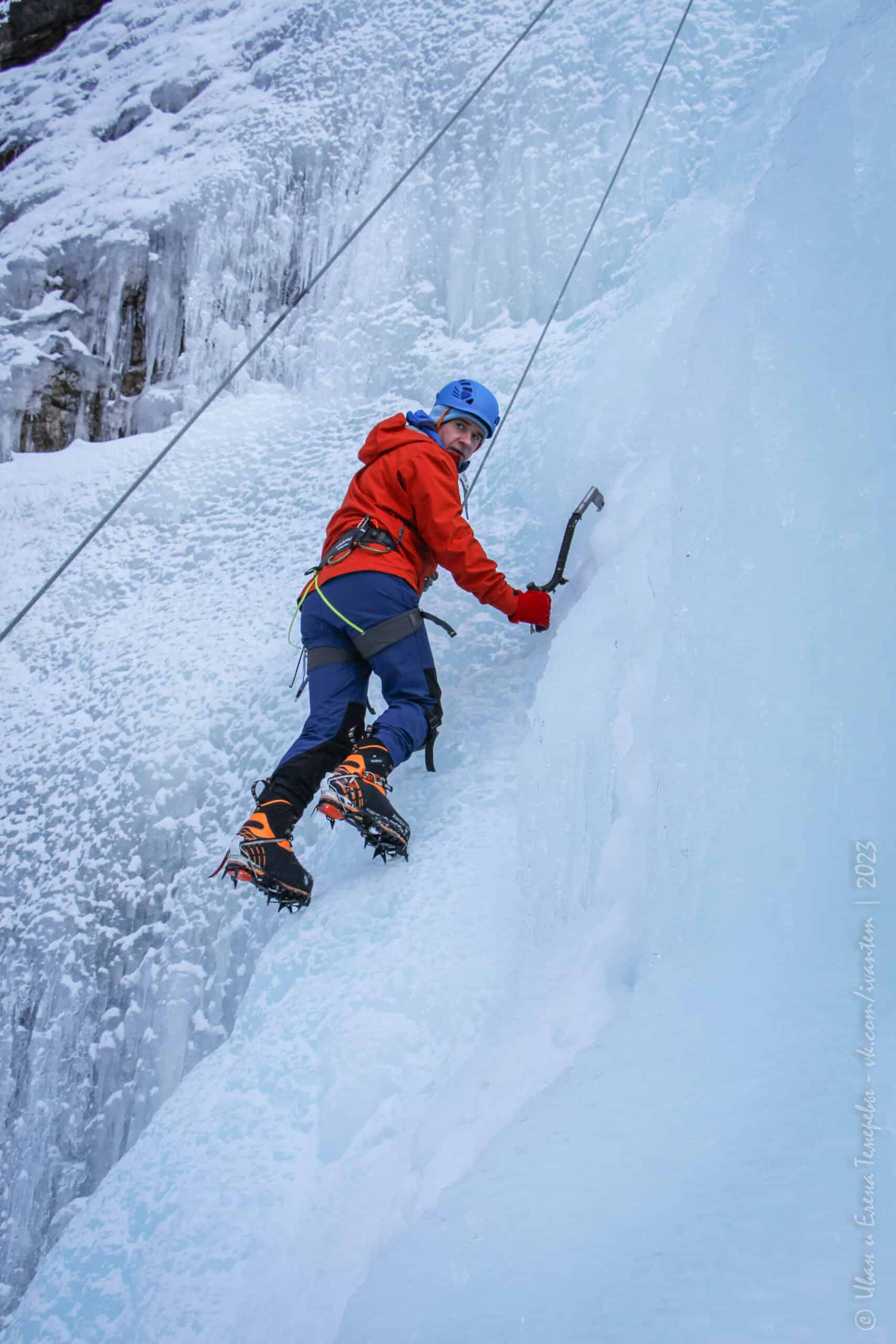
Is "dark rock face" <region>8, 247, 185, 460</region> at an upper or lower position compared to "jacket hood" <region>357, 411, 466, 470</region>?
lower

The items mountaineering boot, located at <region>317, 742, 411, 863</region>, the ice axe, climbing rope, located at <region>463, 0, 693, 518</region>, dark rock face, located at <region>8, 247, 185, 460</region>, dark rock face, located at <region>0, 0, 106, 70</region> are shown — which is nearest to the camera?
mountaineering boot, located at <region>317, 742, 411, 863</region>

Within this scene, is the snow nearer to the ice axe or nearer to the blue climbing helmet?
the ice axe

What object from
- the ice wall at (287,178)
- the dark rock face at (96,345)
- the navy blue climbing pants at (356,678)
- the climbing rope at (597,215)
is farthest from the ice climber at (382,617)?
the dark rock face at (96,345)

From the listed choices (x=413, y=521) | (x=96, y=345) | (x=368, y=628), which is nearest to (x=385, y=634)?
(x=368, y=628)

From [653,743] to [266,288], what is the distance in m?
2.62

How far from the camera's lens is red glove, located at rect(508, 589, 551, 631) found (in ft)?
6.70

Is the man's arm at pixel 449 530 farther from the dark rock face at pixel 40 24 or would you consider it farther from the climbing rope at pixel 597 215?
the dark rock face at pixel 40 24

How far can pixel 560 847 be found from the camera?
64.0 inches

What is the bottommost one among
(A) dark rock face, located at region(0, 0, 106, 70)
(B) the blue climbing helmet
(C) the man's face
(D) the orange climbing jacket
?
(D) the orange climbing jacket

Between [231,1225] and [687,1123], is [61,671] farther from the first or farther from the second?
[687,1123]

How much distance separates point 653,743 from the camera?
61.8 inches

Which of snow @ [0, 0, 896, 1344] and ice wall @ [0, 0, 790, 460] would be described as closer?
snow @ [0, 0, 896, 1344]

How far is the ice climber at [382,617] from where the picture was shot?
1752 mm

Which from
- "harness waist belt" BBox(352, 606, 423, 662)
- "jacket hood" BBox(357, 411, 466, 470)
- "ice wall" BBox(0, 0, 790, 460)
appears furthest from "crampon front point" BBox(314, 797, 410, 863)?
"ice wall" BBox(0, 0, 790, 460)
